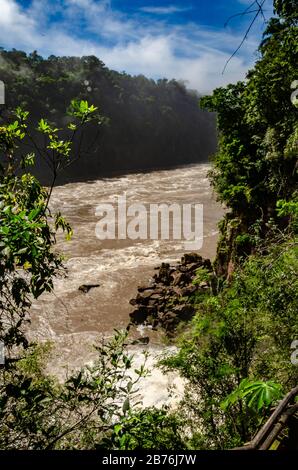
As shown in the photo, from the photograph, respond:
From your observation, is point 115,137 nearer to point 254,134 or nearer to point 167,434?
point 254,134

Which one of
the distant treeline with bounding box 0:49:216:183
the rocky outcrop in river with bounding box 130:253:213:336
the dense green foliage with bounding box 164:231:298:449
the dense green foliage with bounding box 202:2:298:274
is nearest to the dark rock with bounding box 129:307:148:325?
the rocky outcrop in river with bounding box 130:253:213:336

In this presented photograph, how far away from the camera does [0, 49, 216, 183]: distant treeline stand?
161 feet

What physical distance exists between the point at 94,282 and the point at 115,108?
5406 centimetres

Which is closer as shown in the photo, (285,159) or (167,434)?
(167,434)

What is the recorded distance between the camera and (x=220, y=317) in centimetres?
540

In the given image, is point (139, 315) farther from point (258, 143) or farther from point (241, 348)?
point (241, 348)

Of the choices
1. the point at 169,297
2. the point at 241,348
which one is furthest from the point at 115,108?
the point at 241,348

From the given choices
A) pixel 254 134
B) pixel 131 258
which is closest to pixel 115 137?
pixel 131 258

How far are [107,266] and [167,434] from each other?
1290 centimetres

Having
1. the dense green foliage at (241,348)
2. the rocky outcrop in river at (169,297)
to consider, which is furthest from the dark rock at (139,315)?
the dense green foliage at (241,348)

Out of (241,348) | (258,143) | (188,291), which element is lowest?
(188,291)

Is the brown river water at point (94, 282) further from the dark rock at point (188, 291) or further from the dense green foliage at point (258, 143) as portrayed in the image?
the dense green foliage at point (258, 143)

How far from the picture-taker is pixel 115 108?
63.1 m
